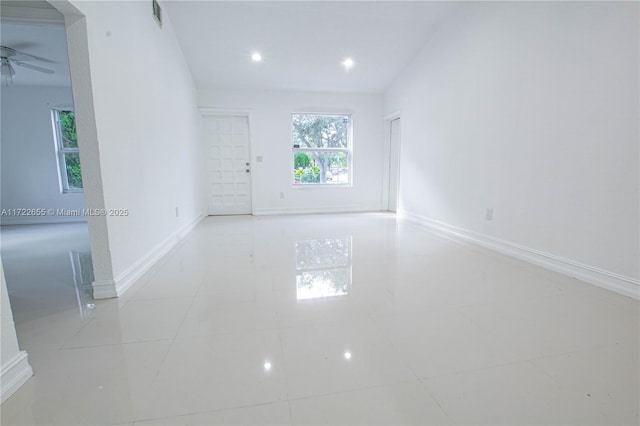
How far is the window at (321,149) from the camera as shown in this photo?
5.46 metres

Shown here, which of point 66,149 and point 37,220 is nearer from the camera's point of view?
point 37,220

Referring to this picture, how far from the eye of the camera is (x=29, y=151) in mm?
4984

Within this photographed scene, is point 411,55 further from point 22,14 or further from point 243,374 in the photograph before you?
point 243,374

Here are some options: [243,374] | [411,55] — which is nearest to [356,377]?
[243,374]

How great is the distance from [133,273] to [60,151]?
4.77m

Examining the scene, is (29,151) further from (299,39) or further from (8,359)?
(8,359)

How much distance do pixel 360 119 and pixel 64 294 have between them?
16.4ft

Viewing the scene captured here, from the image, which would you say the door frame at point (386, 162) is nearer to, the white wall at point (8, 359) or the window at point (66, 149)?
the white wall at point (8, 359)

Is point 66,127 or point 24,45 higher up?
point 24,45

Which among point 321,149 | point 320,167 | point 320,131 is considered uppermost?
point 320,131

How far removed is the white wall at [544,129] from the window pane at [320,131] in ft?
6.84

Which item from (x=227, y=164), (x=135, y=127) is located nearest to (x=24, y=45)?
(x=135, y=127)

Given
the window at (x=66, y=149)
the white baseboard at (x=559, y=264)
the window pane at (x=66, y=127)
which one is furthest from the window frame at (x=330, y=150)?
the window pane at (x=66, y=127)

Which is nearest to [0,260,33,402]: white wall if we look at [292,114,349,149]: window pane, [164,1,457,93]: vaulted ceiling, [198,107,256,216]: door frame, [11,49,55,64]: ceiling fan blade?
[164,1,457,93]: vaulted ceiling
